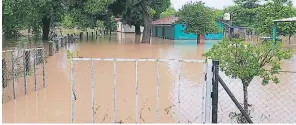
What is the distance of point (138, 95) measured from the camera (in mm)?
10531

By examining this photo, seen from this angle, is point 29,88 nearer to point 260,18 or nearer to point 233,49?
point 233,49

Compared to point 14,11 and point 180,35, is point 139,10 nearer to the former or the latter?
point 180,35

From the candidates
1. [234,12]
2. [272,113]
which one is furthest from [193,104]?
[234,12]

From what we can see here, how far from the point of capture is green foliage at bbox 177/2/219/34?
112 ft

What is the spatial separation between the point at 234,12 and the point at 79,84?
42.7m

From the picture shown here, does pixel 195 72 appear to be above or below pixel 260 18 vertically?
below

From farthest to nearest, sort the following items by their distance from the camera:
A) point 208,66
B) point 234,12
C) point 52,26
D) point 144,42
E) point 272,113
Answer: point 234,12 < point 52,26 < point 144,42 < point 272,113 < point 208,66

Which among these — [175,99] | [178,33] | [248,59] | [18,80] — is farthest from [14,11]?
[178,33]

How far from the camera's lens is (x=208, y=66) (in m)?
5.57

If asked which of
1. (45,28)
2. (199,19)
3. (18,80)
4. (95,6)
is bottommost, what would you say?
(18,80)

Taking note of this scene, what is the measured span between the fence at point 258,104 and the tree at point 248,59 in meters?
0.39

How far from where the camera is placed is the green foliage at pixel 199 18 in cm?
3409

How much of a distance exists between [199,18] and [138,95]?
2416cm

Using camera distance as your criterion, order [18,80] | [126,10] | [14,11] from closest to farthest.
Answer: [18,80] < [14,11] < [126,10]
